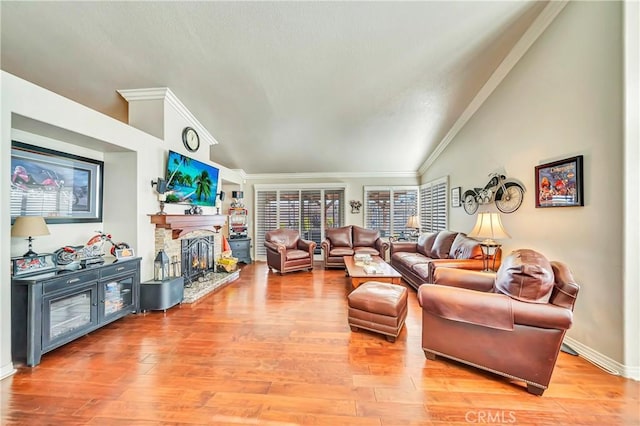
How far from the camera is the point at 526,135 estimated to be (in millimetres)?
3086

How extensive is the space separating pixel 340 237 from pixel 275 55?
14.3 ft

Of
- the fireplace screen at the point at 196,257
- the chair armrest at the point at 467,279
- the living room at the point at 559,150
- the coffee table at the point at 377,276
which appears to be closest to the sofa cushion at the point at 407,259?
the coffee table at the point at 377,276

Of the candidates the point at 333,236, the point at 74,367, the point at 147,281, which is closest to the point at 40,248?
the point at 147,281

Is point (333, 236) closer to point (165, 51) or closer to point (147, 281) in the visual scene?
point (147, 281)

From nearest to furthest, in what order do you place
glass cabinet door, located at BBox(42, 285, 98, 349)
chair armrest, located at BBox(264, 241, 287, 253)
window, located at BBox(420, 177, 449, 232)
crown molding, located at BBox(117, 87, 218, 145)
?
1. glass cabinet door, located at BBox(42, 285, 98, 349)
2. crown molding, located at BBox(117, 87, 218, 145)
3. chair armrest, located at BBox(264, 241, 287, 253)
4. window, located at BBox(420, 177, 449, 232)

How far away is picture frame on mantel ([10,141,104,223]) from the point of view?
240 cm

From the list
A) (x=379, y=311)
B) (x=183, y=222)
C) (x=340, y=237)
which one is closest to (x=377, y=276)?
(x=379, y=311)

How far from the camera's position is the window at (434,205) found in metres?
5.57

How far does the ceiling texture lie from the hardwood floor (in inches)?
131

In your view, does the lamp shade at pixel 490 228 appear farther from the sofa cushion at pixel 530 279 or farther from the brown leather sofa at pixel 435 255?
the sofa cushion at pixel 530 279

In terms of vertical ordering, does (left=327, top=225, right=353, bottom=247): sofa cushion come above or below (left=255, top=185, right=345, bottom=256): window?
below

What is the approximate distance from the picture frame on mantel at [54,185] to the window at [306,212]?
4329mm

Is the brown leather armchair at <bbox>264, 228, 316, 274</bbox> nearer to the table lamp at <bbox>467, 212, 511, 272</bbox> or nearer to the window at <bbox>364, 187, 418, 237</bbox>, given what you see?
the window at <bbox>364, 187, 418, 237</bbox>

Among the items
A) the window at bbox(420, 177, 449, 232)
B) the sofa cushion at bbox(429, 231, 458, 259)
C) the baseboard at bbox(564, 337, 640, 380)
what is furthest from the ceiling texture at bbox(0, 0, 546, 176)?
the baseboard at bbox(564, 337, 640, 380)
